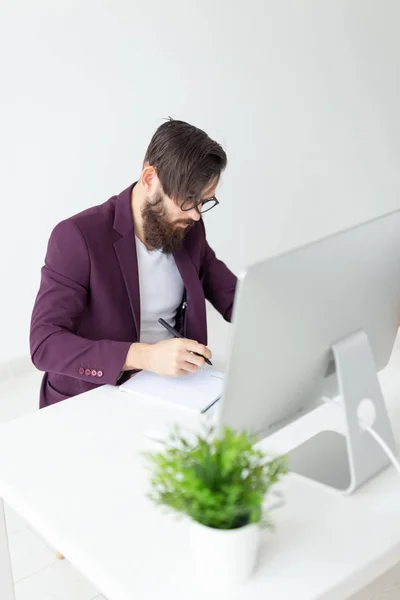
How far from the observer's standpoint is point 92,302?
2.00 metres

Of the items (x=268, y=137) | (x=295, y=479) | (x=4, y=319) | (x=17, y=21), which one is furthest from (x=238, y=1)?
(x=295, y=479)

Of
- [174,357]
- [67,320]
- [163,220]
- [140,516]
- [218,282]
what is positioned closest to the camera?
[140,516]

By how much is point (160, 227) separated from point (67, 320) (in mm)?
363

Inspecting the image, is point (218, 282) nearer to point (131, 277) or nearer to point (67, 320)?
point (131, 277)

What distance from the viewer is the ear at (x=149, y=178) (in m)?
2.02

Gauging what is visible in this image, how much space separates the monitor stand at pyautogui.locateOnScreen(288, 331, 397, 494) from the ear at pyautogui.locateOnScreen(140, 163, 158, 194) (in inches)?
34.0

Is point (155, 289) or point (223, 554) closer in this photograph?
point (223, 554)

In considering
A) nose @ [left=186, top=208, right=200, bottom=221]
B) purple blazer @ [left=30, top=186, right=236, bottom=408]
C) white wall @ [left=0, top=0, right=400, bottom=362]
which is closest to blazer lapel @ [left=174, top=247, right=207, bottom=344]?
purple blazer @ [left=30, top=186, right=236, bottom=408]

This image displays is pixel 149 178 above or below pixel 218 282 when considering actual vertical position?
above

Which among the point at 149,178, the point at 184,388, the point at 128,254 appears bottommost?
the point at 184,388

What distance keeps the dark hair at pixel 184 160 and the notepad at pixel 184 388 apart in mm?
487

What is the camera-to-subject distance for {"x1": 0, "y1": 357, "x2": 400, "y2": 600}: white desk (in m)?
1.10

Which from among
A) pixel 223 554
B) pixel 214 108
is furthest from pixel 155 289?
pixel 214 108

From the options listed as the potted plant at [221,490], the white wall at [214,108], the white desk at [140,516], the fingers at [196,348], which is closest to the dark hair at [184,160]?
the fingers at [196,348]
